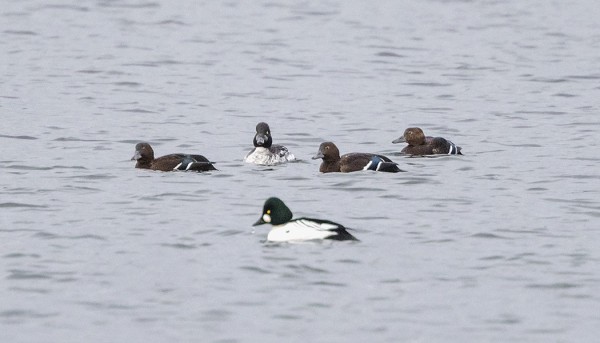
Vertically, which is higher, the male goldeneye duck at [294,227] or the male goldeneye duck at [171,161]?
the male goldeneye duck at [171,161]

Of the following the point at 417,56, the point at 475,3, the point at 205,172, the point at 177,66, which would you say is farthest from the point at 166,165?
the point at 475,3

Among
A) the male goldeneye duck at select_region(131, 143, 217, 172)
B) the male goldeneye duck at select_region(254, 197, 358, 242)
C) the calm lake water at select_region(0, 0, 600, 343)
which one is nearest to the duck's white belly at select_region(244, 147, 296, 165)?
the calm lake water at select_region(0, 0, 600, 343)

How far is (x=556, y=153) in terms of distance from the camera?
22.3 metres

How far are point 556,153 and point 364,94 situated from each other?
7888mm

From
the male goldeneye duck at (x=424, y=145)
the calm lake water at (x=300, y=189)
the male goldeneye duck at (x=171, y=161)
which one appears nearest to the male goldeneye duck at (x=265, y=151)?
the calm lake water at (x=300, y=189)

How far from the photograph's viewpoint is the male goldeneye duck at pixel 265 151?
20.5m

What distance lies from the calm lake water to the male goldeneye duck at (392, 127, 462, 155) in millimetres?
237

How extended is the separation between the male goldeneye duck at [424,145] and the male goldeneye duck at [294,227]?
6.59 m

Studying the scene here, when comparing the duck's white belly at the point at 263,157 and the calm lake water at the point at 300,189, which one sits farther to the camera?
the duck's white belly at the point at 263,157

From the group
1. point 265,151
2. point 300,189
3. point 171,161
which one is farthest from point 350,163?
point 171,161

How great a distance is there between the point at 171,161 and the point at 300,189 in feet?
6.82

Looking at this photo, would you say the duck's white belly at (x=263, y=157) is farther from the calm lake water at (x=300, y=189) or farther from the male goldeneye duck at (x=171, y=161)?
the male goldeneye duck at (x=171, y=161)

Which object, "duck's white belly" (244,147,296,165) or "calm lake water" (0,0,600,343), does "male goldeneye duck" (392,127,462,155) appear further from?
"duck's white belly" (244,147,296,165)

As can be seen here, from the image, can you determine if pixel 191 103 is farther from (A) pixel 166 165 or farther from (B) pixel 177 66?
(A) pixel 166 165
